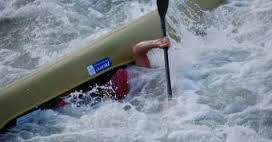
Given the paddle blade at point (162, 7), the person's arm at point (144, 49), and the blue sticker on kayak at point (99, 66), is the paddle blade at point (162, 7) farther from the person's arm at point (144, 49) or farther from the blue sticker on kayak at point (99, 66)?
the blue sticker on kayak at point (99, 66)

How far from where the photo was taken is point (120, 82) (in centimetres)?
424

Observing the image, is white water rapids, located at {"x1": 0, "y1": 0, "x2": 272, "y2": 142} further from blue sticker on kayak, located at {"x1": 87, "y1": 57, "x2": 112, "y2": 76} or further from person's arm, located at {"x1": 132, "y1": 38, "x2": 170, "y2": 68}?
blue sticker on kayak, located at {"x1": 87, "y1": 57, "x2": 112, "y2": 76}

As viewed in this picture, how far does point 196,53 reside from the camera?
16.4 feet

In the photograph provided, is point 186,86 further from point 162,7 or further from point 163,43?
point 162,7

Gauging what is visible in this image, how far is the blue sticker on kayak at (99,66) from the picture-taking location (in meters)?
4.24

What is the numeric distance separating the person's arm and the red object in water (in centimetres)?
18

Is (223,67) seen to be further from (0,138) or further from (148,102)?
(0,138)

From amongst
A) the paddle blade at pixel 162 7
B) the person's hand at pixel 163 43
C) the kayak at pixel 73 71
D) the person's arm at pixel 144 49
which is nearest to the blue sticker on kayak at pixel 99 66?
the kayak at pixel 73 71

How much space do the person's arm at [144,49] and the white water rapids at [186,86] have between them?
73 mm

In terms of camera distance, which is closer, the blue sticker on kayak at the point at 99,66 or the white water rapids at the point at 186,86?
the white water rapids at the point at 186,86

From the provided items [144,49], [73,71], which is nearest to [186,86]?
[144,49]

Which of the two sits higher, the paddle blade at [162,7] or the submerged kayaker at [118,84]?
the paddle blade at [162,7]

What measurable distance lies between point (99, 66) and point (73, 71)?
0.23 m

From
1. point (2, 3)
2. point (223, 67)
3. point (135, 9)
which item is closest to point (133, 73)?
point (223, 67)
